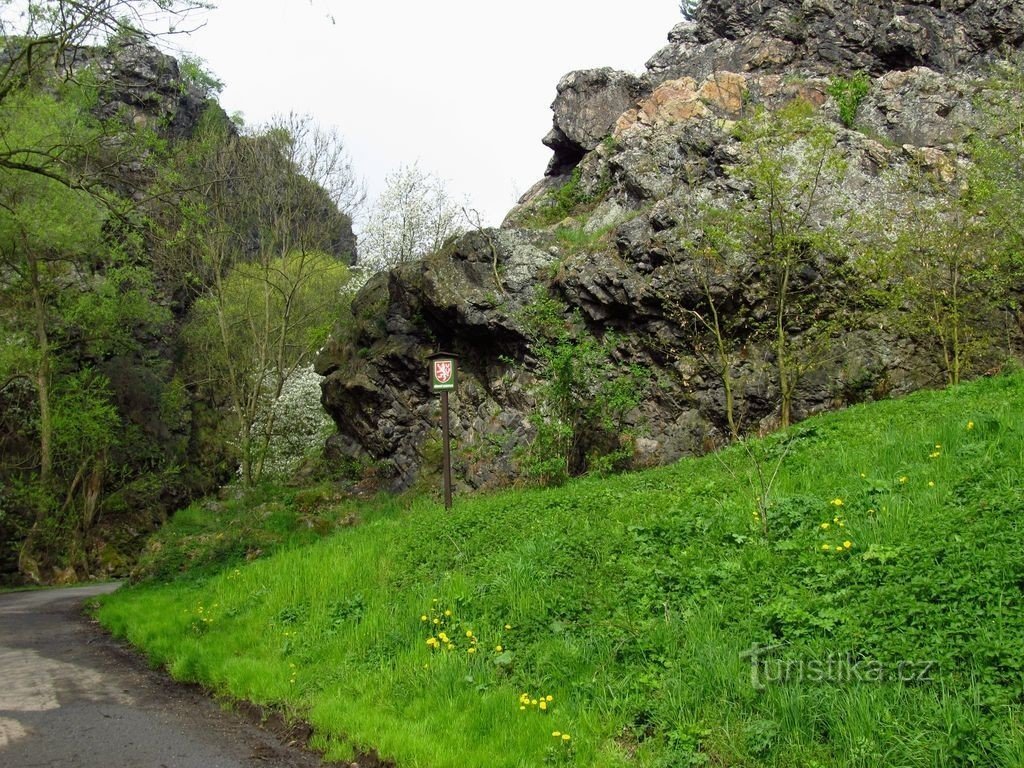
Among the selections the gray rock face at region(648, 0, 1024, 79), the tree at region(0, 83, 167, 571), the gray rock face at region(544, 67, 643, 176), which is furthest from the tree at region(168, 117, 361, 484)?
the gray rock face at region(648, 0, 1024, 79)

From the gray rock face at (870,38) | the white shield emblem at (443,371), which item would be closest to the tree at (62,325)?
the white shield emblem at (443,371)

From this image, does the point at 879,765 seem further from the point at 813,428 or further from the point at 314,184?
the point at 314,184

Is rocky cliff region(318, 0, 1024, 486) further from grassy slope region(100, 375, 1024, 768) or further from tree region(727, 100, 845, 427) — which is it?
grassy slope region(100, 375, 1024, 768)

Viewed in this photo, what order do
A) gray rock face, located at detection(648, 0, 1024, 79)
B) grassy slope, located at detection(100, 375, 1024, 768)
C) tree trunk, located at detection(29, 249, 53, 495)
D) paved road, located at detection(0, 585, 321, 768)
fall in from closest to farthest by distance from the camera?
grassy slope, located at detection(100, 375, 1024, 768) → paved road, located at detection(0, 585, 321, 768) → gray rock face, located at detection(648, 0, 1024, 79) → tree trunk, located at detection(29, 249, 53, 495)

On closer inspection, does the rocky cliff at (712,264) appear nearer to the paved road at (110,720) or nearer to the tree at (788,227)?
the tree at (788,227)

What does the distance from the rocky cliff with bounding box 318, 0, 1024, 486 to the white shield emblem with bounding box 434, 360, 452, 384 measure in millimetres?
2285

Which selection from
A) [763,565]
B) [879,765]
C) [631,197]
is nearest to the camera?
[879,765]

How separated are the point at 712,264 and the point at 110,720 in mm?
12758

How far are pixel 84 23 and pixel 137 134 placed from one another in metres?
1.80

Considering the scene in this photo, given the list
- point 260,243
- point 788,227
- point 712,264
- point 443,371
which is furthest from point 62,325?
point 788,227

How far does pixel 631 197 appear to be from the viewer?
1862 cm

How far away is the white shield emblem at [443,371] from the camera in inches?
485

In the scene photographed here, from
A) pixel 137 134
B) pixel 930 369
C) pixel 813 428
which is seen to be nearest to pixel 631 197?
pixel 930 369

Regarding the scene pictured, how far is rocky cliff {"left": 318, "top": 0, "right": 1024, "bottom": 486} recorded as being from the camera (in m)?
14.9
